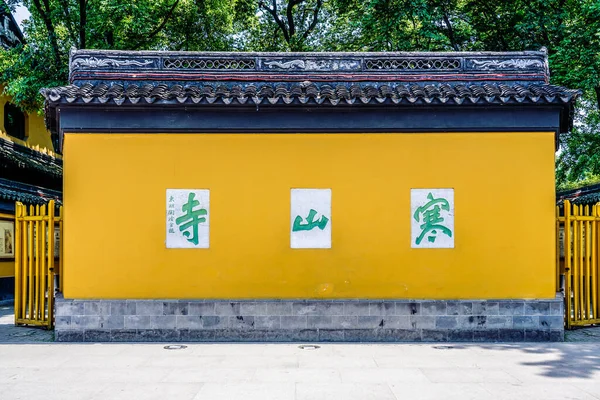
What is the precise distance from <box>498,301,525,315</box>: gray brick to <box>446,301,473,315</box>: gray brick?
46cm

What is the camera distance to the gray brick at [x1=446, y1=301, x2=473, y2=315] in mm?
8031

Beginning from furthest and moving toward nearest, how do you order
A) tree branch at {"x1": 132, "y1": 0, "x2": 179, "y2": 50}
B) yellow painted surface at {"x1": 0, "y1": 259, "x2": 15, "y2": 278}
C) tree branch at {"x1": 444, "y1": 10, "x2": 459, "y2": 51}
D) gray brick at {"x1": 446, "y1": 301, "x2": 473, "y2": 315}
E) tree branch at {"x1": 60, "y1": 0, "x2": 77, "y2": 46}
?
tree branch at {"x1": 132, "y1": 0, "x2": 179, "y2": 50}, tree branch at {"x1": 444, "y1": 10, "x2": 459, "y2": 51}, tree branch at {"x1": 60, "y1": 0, "x2": 77, "y2": 46}, yellow painted surface at {"x1": 0, "y1": 259, "x2": 15, "y2": 278}, gray brick at {"x1": 446, "y1": 301, "x2": 473, "y2": 315}

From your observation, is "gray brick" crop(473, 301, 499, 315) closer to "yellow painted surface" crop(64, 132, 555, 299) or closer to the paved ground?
"yellow painted surface" crop(64, 132, 555, 299)

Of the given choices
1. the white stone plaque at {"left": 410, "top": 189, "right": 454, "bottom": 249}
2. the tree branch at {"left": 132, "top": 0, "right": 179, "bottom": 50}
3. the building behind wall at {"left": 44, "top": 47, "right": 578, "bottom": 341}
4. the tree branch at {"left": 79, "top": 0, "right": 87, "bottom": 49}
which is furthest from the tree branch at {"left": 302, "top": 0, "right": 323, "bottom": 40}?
the white stone plaque at {"left": 410, "top": 189, "right": 454, "bottom": 249}

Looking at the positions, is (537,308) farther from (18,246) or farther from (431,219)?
(18,246)

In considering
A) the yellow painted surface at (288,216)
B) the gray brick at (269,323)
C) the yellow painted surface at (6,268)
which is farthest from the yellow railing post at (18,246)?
the yellow painted surface at (6,268)

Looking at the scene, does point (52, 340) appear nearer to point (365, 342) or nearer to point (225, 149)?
point (225, 149)

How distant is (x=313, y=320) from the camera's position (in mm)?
8039

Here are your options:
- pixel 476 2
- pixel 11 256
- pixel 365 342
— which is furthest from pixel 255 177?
pixel 476 2

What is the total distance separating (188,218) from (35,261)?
2.78 m

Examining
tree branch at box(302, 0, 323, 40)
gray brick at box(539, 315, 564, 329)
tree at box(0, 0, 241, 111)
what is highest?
tree branch at box(302, 0, 323, 40)

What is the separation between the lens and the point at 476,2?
17.0 metres

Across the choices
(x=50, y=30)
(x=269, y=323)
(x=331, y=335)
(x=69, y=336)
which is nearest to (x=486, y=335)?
(x=331, y=335)

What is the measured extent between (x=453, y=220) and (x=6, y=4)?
14856mm
